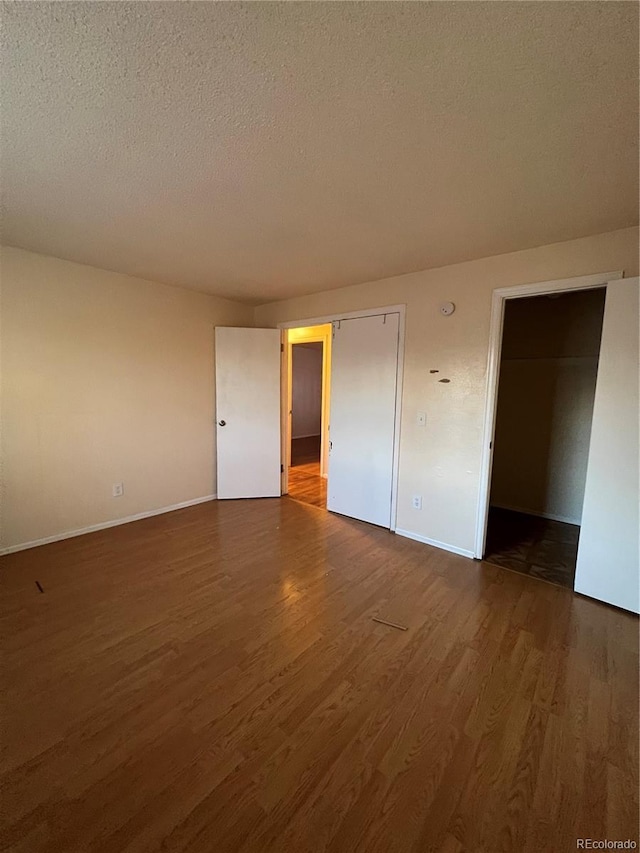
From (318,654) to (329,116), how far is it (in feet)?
7.80

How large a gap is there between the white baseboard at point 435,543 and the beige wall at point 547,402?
1633 mm

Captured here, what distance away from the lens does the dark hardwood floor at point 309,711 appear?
1.11 m

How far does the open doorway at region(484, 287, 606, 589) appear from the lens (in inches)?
141

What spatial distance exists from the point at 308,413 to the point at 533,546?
6231 millimetres

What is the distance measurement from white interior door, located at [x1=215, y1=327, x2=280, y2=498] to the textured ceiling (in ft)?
5.89

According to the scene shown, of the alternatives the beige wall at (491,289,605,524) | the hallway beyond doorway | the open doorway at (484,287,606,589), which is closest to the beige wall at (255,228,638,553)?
the open doorway at (484,287,606,589)

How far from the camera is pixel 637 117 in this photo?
1258 millimetres

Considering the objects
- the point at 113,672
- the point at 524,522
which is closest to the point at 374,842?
the point at 113,672

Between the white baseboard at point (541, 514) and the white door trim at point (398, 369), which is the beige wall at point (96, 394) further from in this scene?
the white baseboard at point (541, 514)

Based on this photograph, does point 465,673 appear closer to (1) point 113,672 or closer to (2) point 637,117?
(1) point 113,672

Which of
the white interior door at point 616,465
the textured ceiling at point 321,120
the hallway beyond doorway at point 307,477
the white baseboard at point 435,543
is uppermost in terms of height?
the textured ceiling at point 321,120

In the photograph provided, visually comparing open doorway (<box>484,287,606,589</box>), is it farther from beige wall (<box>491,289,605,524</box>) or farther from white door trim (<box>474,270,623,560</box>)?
white door trim (<box>474,270,623,560</box>)

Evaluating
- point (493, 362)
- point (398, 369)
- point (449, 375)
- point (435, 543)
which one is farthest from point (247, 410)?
point (493, 362)

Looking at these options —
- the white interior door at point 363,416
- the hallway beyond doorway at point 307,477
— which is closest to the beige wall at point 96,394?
the hallway beyond doorway at point 307,477
